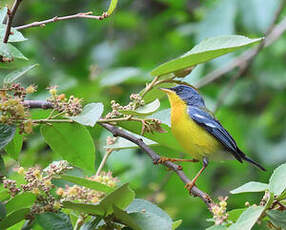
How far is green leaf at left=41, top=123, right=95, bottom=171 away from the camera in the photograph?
7.29ft

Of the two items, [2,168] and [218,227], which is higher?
[2,168]

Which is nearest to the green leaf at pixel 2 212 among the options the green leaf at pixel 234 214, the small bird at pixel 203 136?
the green leaf at pixel 234 214

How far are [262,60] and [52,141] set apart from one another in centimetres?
586

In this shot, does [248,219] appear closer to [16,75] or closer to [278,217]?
[278,217]

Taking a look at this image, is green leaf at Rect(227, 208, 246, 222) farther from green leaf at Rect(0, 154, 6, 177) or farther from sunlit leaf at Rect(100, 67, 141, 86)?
sunlit leaf at Rect(100, 67, 141, 86)

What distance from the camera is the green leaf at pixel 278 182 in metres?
1.92

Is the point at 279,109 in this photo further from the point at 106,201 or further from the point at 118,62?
the point at 106,201

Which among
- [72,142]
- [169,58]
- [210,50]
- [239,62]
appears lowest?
[169,58]

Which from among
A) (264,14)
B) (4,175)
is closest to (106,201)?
(4,175)

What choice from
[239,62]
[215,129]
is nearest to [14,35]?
[215,129]

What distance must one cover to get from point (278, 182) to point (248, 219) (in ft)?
0.92

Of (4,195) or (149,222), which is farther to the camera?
(4,195)

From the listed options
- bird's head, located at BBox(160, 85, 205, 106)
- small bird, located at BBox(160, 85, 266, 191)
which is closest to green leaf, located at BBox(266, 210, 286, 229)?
small bird, located at BBox(160, 85, 266, 191)

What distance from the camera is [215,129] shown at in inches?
148
